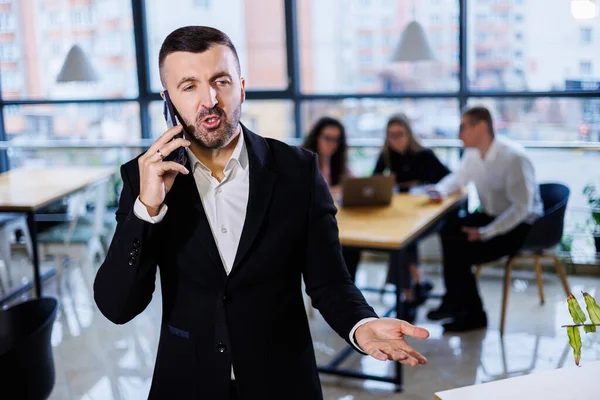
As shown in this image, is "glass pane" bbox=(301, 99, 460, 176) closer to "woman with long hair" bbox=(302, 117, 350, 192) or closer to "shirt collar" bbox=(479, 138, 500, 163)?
"woman with long hair" bbox=(302, 117, 350, 192)

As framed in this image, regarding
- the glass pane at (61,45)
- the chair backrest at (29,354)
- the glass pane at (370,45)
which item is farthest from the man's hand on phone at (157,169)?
the glass pane at (61,45)

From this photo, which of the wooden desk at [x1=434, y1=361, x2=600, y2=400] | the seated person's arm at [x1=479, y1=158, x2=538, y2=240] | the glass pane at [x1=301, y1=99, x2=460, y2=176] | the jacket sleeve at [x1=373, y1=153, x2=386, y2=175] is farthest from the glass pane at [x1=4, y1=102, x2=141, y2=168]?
the wooden desk at [x1=434, y1=361, x2=600, y2=400]

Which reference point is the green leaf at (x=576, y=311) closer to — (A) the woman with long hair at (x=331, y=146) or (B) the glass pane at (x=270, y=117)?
(A) the woman with long hair at (x=331, y=146)

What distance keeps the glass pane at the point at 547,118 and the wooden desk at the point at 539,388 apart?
4.08 metres

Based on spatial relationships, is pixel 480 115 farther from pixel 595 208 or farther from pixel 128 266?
pixel 128 266

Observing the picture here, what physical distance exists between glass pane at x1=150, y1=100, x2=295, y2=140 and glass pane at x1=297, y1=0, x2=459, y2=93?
10.9 inches

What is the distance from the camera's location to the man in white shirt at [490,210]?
15.4 ft

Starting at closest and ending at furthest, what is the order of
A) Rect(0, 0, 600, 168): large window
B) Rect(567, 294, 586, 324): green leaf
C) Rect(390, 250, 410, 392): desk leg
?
Rect(567, 294, 586, 324): green leaf → Rect(390, 250, 410, 392): desk leg → Rect(0, 0, 600, 168): large window

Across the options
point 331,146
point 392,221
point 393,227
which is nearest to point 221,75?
point 393,227

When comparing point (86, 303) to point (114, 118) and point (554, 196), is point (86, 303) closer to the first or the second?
point (114, 118)

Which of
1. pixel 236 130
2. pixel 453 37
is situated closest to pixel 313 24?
pixel 453 37

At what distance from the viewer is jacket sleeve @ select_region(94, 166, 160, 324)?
1.66 metres

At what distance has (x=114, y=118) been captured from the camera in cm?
685

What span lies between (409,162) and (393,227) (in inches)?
51.2
